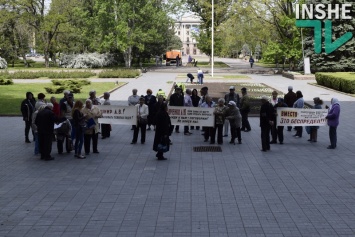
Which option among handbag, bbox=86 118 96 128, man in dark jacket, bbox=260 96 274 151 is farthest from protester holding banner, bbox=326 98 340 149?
handbag, bbox=86 118 96 128

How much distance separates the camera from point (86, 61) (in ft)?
211

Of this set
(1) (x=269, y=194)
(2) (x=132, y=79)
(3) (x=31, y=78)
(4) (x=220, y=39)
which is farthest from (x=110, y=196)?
(4) (x=220, y=39)

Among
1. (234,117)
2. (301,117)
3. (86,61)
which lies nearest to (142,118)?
(234,117)

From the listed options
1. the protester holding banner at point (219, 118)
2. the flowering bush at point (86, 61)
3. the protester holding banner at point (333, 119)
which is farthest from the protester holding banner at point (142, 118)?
the flowering bush at point (86, 61)

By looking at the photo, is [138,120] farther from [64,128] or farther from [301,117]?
[301,117]

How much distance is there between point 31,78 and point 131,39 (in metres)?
16.0

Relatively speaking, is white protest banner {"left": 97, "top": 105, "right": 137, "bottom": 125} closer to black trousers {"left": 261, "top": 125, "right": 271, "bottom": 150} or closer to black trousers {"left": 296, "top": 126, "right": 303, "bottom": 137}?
black trousers {"left": 261, "top": 125, "right": 271, "bottom": 150}

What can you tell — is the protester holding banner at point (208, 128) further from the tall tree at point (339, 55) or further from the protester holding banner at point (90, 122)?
the tall tree at point (339, 55)

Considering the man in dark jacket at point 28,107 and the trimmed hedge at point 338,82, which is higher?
the trimmed hedge at point 338,82

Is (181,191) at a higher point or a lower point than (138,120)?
lower

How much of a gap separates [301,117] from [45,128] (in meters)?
7.94

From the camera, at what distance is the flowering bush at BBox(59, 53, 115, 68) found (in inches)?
2520

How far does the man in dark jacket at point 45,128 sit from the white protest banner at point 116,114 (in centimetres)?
318

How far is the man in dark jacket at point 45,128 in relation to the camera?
12.6 meters
